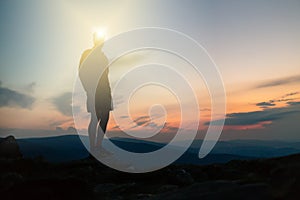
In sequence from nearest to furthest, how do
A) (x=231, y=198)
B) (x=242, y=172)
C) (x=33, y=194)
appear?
1. (x=231, y=198)
2. (x=33, y=194)
3. (x=242, y=172)

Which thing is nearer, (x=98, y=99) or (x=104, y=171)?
(x=104, y=171)

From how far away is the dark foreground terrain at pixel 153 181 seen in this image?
5.78m

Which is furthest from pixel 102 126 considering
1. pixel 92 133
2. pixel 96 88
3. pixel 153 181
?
pixel 153 181

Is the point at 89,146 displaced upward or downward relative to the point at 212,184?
upward

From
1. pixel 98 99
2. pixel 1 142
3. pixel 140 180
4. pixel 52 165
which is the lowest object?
pixel 140 180

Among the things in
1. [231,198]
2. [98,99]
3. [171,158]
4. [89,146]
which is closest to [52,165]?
[89,146]

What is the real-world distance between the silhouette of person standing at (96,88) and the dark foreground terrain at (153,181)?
4.71ft

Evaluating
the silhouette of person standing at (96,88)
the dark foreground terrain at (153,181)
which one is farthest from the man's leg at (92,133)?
the dark foreground terrain at (153,181)

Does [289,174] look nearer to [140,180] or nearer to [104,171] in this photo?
[140,180]

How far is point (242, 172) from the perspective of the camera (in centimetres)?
1182

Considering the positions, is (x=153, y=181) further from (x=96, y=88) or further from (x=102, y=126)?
(x=96, y=88)

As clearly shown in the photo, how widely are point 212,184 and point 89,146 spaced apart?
10309mm

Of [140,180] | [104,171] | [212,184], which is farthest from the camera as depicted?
[104,171]

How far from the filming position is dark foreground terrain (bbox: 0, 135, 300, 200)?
5781mm
